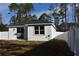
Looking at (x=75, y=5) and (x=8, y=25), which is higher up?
(x=75, y=5)

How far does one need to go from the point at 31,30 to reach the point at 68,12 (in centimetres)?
184

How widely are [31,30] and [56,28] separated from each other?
1201 mm

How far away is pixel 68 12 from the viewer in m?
10.0

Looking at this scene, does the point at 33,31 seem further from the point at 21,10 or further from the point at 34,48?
the point at 21,10

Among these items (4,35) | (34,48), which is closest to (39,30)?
(34,48)

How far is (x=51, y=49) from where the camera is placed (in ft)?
33.2

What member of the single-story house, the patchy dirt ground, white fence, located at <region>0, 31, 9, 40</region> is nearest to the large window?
the single-story house

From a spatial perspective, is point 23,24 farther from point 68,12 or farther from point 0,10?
point 68,12

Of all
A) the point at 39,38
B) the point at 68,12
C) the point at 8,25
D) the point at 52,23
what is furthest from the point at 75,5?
the point at 8,25

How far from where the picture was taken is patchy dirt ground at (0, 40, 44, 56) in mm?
10000

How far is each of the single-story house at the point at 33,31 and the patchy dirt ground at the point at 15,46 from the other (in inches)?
8.4

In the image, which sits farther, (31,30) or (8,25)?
(31,30)

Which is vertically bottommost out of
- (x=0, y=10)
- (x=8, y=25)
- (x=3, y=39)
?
(x=3, y=39)

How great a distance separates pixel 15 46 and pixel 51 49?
1558mm
